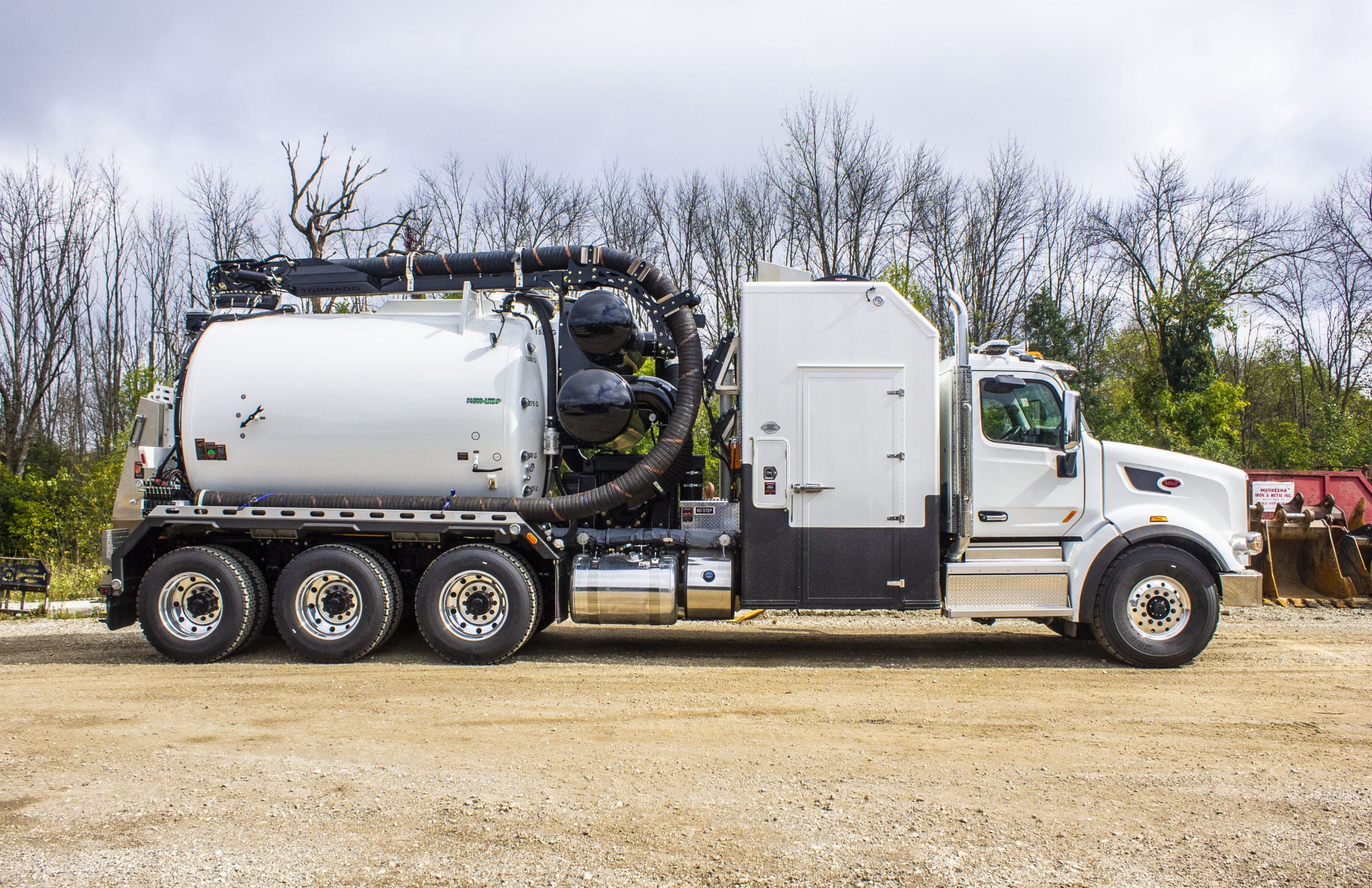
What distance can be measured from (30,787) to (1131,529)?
27.3 ft

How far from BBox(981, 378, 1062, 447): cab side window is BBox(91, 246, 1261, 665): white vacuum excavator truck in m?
0.02

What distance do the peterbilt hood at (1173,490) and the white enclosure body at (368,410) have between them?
17.7ft

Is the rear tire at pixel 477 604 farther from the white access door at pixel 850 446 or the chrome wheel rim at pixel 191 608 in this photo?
the white access door at pixel 850 446

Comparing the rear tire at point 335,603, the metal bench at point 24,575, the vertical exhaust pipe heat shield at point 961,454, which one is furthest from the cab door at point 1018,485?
the metal bench at point 24,575

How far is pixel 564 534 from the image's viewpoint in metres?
8.44

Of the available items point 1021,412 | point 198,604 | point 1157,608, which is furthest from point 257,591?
point 1157,608

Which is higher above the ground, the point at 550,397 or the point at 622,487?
the point at 550,397

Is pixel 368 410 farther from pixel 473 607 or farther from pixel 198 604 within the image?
pixel 198 604

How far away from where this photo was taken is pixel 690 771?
5230mm


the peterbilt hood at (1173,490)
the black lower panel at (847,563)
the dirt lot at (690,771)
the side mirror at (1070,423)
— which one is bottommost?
the dirt lot at (690,771)

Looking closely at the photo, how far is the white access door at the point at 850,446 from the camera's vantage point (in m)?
8.10

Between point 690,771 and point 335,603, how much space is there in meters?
4.51

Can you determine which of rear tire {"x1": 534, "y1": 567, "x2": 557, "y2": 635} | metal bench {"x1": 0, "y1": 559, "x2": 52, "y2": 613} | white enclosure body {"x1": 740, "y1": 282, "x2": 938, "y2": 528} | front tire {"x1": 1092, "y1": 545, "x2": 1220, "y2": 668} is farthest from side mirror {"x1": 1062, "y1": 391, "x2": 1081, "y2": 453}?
metal bench {"x1": 0, "y1": 559, "x2": 52, "y2": 613}

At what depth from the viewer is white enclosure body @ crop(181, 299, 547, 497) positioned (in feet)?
27.3
